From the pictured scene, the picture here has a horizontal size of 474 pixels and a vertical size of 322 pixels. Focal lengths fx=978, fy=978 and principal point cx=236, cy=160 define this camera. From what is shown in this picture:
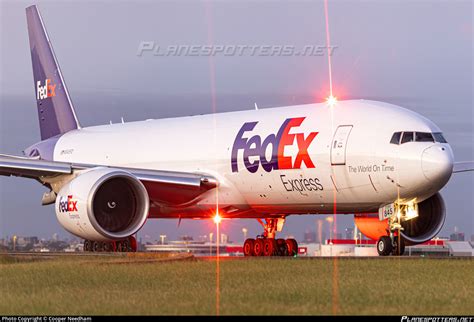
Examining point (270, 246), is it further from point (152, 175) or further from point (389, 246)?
point (389, 246)

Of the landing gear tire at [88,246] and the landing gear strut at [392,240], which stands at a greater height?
the landing gear tire at [88,246]

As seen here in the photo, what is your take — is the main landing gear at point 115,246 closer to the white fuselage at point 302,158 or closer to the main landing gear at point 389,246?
the white fuselage at point 302,158

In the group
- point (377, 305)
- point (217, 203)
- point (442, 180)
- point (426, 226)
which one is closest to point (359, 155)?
point (442, 180)

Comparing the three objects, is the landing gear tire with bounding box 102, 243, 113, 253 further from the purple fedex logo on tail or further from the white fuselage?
the purple fedex logo on tail

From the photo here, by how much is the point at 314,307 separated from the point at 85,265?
9.82 metres

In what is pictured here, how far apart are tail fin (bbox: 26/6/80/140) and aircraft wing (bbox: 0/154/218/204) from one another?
9.63 m

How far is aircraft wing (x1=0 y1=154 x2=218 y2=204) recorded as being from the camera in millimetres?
29766

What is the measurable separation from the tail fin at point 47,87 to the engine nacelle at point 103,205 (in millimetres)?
12956

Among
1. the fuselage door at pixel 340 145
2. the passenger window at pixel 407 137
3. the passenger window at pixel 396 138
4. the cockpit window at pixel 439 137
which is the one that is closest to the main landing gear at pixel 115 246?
the fuselage door at pixel 340 145

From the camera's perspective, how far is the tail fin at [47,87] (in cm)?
4112

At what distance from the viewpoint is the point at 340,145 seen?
26.8m

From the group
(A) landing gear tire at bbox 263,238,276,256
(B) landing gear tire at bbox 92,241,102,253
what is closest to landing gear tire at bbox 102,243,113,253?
(B) landing gear tire at bbox 92,241,102,253

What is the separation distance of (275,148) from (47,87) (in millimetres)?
16843

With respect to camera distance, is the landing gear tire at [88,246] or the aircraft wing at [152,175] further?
the landing gear tire at [88,246]
